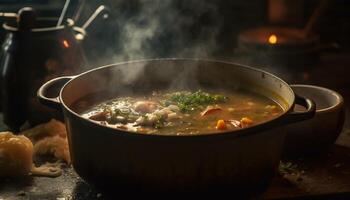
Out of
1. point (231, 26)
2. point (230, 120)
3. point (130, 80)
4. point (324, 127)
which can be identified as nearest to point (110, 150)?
point (230, 120)

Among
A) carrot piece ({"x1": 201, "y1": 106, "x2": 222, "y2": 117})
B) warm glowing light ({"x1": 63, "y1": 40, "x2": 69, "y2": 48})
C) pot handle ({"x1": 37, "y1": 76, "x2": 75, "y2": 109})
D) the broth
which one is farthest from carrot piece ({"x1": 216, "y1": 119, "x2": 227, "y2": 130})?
warm glowing light ({"x1": 63, "y1": 40, "x2": 69, "y2": 48})

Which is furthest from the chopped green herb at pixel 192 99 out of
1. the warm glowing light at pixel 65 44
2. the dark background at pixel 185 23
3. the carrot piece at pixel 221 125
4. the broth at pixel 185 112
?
the dark background at pixel 185 23

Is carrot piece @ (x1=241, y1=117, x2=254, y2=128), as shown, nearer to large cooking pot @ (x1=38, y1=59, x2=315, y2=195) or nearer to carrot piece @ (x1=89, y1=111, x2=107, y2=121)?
large cooking pot @ (x1=38, y1=59, x2=315, y2=195)

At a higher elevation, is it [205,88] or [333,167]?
[205,88]

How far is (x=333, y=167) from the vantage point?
2596 mm

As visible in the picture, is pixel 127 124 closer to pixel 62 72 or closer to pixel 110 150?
pixel 110 150

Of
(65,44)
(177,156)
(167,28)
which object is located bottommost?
(167,28)

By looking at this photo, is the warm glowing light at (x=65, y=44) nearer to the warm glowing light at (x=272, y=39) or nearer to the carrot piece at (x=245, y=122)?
the carrot piece at (x=245, y=122)

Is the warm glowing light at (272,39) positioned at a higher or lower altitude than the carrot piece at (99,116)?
lower

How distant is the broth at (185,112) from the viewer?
241 centimetres

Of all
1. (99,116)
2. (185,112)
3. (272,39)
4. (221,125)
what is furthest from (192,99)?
(272,39)

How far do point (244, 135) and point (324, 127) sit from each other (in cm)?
81

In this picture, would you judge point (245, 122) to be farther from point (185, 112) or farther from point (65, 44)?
point (65, 44)

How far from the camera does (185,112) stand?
263 cm
